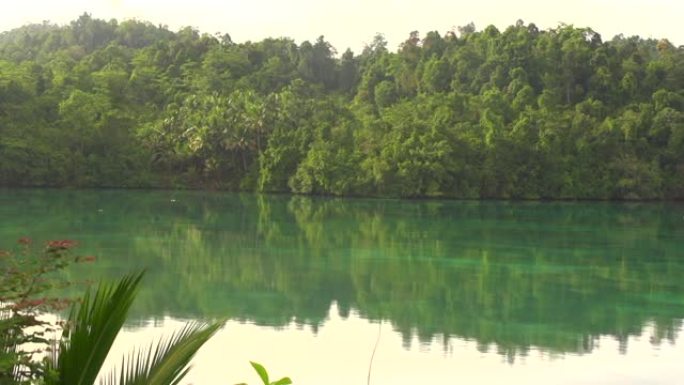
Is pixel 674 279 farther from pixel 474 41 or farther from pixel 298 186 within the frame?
pixel 474 41

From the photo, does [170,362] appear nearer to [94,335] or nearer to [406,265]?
[94,335]

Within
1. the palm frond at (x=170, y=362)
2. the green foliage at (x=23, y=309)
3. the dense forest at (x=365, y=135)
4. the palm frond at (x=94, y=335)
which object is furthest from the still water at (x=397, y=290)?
the dense forest at (x=365, y=135)

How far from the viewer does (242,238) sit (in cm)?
Answer: 2294

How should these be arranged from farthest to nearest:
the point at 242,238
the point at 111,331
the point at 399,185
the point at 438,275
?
1. the point at 399,185
2. the point at 242,238
3. the point at 438,275
4. the point at 111,331

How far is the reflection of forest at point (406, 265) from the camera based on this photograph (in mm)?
12875

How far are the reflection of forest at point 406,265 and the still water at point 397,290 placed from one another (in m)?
0.05

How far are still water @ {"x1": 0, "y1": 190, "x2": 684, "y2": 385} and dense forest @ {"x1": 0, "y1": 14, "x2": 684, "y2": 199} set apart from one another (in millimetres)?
11982

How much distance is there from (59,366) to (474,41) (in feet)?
201

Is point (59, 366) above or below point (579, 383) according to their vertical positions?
above

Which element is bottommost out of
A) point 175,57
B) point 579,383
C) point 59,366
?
point 579,383

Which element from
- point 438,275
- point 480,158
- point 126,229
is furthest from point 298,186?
point 438,275

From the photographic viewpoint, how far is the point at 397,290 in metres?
15.3

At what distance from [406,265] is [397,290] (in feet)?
10.7

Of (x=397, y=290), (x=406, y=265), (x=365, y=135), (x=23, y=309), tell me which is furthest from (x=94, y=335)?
(x=365, y=135)
